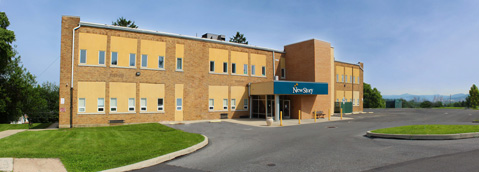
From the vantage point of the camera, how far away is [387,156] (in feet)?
31.5

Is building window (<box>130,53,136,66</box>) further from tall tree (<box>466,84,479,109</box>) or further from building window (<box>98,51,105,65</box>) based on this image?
tall tree (<box>466,84,479,109</box>)

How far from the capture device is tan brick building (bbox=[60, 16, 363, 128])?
893 inches

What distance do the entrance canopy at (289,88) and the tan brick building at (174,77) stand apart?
95 mm

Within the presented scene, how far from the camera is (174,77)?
26.7 metres

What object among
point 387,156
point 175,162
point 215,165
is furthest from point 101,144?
point 387,156

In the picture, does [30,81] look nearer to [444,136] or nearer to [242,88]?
[242,88]

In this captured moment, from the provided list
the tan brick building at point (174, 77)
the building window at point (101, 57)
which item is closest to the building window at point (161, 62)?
the tan brick building at point (174, 77)

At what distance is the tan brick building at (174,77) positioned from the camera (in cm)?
2267

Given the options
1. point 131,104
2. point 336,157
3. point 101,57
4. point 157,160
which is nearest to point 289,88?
point 131,104

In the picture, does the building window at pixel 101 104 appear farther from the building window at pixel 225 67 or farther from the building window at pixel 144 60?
the building window at pixel 225 67

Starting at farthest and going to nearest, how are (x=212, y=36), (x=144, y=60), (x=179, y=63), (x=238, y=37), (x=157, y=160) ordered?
(x=238, y=37), (x=212, y=36), (x=179, y=63), (x=144, y=60), (x=157, y=160)

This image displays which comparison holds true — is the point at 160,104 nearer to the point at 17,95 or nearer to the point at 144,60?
the point at 144,60

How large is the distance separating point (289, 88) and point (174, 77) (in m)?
11.2

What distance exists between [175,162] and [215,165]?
5.15 ft
